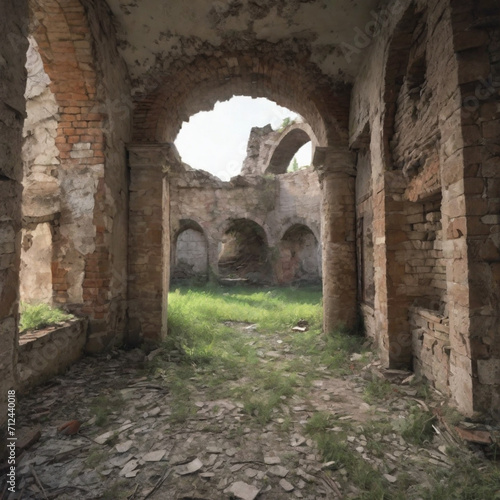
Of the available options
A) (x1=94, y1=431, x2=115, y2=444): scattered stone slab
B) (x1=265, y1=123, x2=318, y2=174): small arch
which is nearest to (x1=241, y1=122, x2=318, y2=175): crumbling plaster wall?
(x1=265, y1=123, x2=318, y2=174): small arch

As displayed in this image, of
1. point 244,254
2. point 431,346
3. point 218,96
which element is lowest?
point 431,346

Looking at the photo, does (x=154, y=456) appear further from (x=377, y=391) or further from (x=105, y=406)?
(x=377, y=391)

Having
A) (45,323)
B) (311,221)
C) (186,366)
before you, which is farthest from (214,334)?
(311,221)

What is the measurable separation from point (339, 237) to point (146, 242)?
3.46 m

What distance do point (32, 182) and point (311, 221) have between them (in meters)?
11.0

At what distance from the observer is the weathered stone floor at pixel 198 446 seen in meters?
2.02

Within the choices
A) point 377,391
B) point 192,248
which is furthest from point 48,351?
point 192,248

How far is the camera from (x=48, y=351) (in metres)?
3.39

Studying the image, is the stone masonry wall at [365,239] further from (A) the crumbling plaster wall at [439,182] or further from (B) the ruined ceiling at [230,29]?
(B) the ruined ceiling at [230,29]

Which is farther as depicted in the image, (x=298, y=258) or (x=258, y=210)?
(x=298, y=258)

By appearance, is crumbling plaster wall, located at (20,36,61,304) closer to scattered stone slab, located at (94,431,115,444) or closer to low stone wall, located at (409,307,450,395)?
scattered stone slab, located at (94,431,115,444)

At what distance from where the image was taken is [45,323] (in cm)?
361

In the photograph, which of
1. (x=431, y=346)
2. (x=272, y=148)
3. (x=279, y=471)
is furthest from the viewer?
(x=272, y=148)

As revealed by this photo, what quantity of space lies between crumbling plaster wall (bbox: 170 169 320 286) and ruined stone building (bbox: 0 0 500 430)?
767 centimetres
